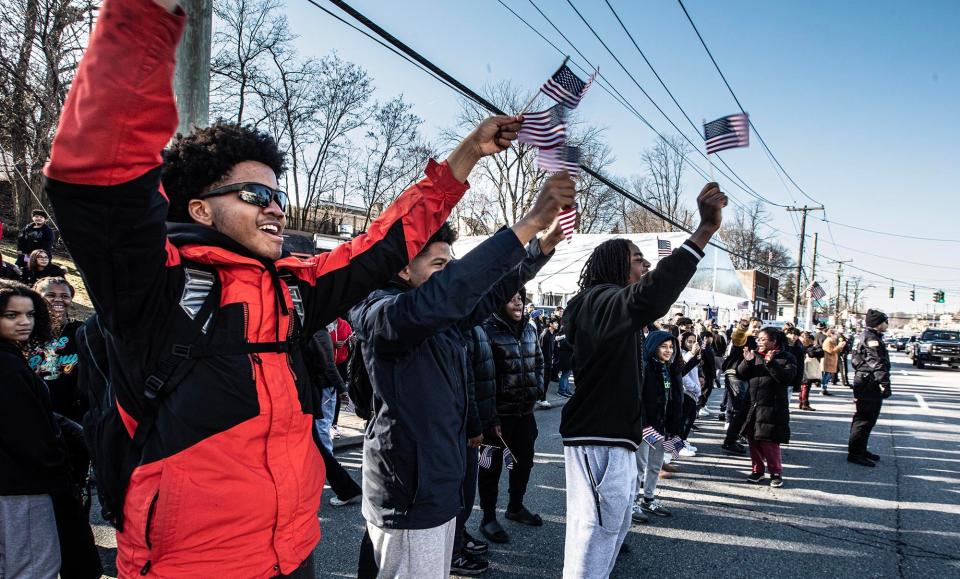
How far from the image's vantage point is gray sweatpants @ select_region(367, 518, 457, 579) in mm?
2242

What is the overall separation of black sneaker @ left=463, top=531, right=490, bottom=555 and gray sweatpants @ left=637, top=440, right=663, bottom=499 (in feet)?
5.96

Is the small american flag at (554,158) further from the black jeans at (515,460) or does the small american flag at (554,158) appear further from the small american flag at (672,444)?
the small american flag at (672,444)

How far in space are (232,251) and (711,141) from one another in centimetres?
353

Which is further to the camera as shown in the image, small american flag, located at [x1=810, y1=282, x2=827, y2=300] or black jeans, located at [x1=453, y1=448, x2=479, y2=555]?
small american flag, located at [x1=810, y1=282, x2=827, y2=300]

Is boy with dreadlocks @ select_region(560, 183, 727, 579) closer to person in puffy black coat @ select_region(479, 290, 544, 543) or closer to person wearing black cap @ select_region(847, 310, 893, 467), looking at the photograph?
person in puffy black coat @ select_region(479, 290, 544, 543)

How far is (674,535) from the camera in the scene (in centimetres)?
468

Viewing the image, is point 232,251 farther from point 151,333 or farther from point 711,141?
point 711,141

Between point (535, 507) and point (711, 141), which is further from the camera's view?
point (535, 507)

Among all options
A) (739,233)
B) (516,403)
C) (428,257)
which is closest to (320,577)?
(516,403)

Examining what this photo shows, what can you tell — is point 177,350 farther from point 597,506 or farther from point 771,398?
point 771,398

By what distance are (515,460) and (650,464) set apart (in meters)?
1.45

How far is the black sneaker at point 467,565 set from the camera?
384 centimetres

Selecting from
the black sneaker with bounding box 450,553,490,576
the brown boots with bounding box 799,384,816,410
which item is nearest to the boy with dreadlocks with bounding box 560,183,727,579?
the black sneaker with bounding box 450,553,490,576

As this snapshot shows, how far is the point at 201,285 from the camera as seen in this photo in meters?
1.33
